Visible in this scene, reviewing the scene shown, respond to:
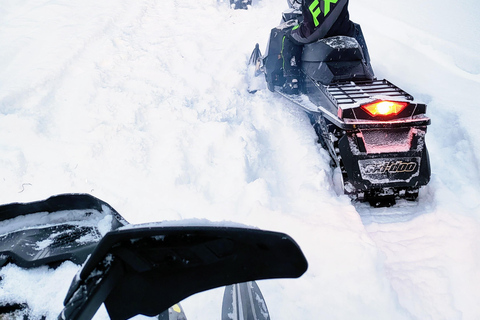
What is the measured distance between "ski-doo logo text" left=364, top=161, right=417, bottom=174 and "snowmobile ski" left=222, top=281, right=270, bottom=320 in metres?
1.48

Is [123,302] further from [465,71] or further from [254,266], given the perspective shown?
[465,71]

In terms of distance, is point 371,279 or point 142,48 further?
point 142,48

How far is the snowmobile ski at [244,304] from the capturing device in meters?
1.47

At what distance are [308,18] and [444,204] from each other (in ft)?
7.91

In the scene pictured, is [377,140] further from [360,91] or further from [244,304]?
[244,304]

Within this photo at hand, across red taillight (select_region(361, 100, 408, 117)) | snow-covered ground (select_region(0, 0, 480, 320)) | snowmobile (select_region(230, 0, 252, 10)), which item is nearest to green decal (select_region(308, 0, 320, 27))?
snow-covered ground (select_region(0, 0, 480, 320))

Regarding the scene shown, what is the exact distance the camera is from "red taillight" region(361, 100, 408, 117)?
247 centimetres

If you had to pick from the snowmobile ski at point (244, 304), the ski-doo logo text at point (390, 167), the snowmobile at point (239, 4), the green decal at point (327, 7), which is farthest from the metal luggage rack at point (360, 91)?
the snowmobile at point (239, 4)

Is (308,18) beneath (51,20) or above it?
above

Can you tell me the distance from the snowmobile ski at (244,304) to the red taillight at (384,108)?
1.67 m

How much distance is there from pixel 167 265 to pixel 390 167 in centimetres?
225

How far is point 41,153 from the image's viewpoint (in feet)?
9.55

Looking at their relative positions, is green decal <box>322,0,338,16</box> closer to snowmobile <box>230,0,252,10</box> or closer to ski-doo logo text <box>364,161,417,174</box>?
ski-doo logo text <box>364,161,417,174</box>

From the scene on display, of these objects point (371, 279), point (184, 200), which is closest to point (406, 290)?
point (371, 279)
